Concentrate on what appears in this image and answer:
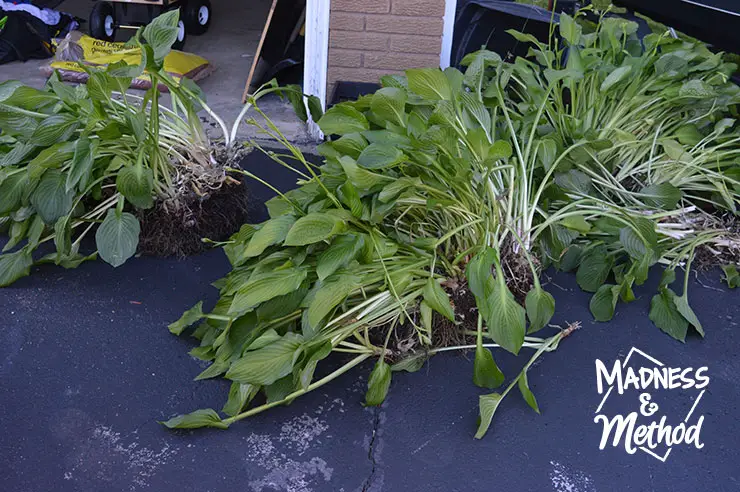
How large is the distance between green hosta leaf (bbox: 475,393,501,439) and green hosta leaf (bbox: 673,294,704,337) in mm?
684

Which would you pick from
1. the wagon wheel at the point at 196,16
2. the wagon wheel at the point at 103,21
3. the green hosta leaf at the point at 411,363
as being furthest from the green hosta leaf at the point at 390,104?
the wagon wheel at the point at 196,16

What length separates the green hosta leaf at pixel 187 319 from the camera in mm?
1973

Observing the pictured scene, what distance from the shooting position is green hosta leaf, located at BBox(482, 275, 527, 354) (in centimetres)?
162

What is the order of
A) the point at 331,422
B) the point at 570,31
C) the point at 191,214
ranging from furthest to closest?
1. the point at 570,31
2. the point at 191,214
3. the point at 331,422

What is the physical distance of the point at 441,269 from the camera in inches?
79.4

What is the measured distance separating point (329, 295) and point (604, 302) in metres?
0.88

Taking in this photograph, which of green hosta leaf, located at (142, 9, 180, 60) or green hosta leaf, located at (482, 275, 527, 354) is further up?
green hosta leaf, located at (142, 9, 180, 60)

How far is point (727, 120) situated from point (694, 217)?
1.25 ft

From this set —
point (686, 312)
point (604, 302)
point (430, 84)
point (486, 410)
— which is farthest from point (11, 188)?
point (686, 312)

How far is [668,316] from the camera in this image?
6.63 feet

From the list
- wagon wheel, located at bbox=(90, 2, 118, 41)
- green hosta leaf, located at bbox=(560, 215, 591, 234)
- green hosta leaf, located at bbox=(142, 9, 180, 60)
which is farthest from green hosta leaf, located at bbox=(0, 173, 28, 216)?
wagon wheel, located at bbox=(90, 2, 118, 41)

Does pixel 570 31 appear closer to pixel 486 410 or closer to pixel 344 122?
pixel 344 122

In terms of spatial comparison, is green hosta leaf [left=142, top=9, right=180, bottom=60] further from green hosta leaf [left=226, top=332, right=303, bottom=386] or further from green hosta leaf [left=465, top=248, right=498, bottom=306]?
green hosta leaf [left=465, top=248, right=498, bottom=306]

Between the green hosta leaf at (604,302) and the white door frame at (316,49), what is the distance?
78.9 inches
